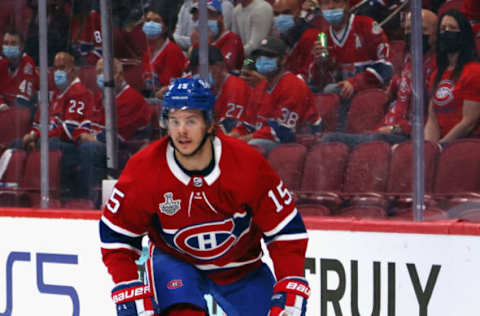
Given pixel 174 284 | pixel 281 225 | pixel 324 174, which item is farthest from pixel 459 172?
pixel 174 284

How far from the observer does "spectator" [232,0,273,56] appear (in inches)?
159

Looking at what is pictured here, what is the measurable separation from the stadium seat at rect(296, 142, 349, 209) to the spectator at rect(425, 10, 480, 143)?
431mm

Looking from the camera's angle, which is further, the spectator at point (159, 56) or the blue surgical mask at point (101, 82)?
the blue surgical mask at point (101, 82)

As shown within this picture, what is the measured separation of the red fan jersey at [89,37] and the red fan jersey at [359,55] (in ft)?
4.54

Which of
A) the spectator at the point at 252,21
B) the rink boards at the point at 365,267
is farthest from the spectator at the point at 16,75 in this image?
the spectator at the point at 252,21

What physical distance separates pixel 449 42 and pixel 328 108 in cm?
59

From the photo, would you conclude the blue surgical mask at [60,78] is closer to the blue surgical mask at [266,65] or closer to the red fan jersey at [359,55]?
the blue surgical mask at [266,65]

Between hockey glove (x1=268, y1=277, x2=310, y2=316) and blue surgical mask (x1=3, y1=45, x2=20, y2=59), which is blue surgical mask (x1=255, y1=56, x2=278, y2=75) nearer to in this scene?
hockey glove (x1=268, y1=277, x2=310, y2=316)

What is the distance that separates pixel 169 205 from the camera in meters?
2.95

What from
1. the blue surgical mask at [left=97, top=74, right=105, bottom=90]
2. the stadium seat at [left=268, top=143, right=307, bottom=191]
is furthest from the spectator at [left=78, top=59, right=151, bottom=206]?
the stadium seat at [left=268, top=143, right=307, bottom=191]

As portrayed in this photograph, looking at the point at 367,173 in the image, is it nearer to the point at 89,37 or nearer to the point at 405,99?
the point at 405,99

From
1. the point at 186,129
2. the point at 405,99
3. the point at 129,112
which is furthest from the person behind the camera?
the point at 129,112

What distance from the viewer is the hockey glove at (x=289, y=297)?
2.86 m

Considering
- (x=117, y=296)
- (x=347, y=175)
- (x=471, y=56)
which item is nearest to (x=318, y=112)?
(x=347, y=175)
